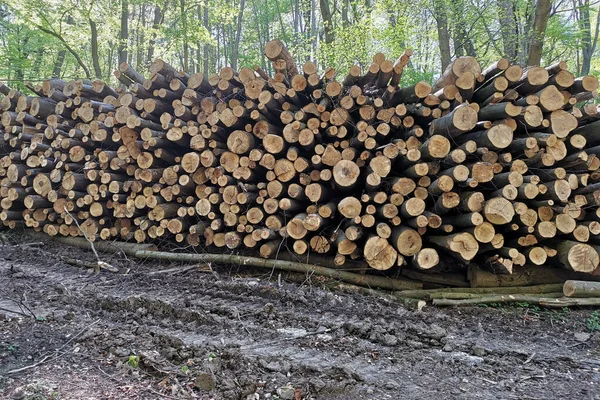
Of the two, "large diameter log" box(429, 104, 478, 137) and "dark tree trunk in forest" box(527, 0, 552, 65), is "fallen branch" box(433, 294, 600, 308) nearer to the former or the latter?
"large diameter log" box(429, 104, 478, 137)

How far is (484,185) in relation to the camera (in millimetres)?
3639

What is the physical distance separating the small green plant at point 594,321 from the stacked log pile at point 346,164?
0.47m

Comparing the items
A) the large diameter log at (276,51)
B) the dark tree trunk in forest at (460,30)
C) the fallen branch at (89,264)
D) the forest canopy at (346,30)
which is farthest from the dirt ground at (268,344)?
the dark tree trunk in forest at (460,30)

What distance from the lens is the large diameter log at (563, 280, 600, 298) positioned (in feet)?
11.5

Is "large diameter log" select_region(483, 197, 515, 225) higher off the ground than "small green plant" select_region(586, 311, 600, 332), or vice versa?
"large diameter log" select_region(483, 197, 515, 225)

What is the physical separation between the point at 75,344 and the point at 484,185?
3532 millimetres

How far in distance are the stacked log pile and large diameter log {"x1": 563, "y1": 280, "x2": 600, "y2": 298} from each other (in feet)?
0.63

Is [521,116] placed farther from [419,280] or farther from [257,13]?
[257,13]

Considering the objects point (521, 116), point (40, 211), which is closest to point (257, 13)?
point (40, 211)

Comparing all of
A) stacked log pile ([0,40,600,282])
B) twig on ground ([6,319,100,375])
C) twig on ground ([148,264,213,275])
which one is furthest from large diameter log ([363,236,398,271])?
twig on ground ([6,319,100,375])

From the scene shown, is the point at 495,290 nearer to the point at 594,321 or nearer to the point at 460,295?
the point at 460,295

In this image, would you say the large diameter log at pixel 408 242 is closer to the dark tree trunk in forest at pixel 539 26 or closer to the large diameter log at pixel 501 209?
the large diameter log at pixel 501 209

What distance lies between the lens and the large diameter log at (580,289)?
3492 millimetres

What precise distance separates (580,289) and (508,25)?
7.84m
